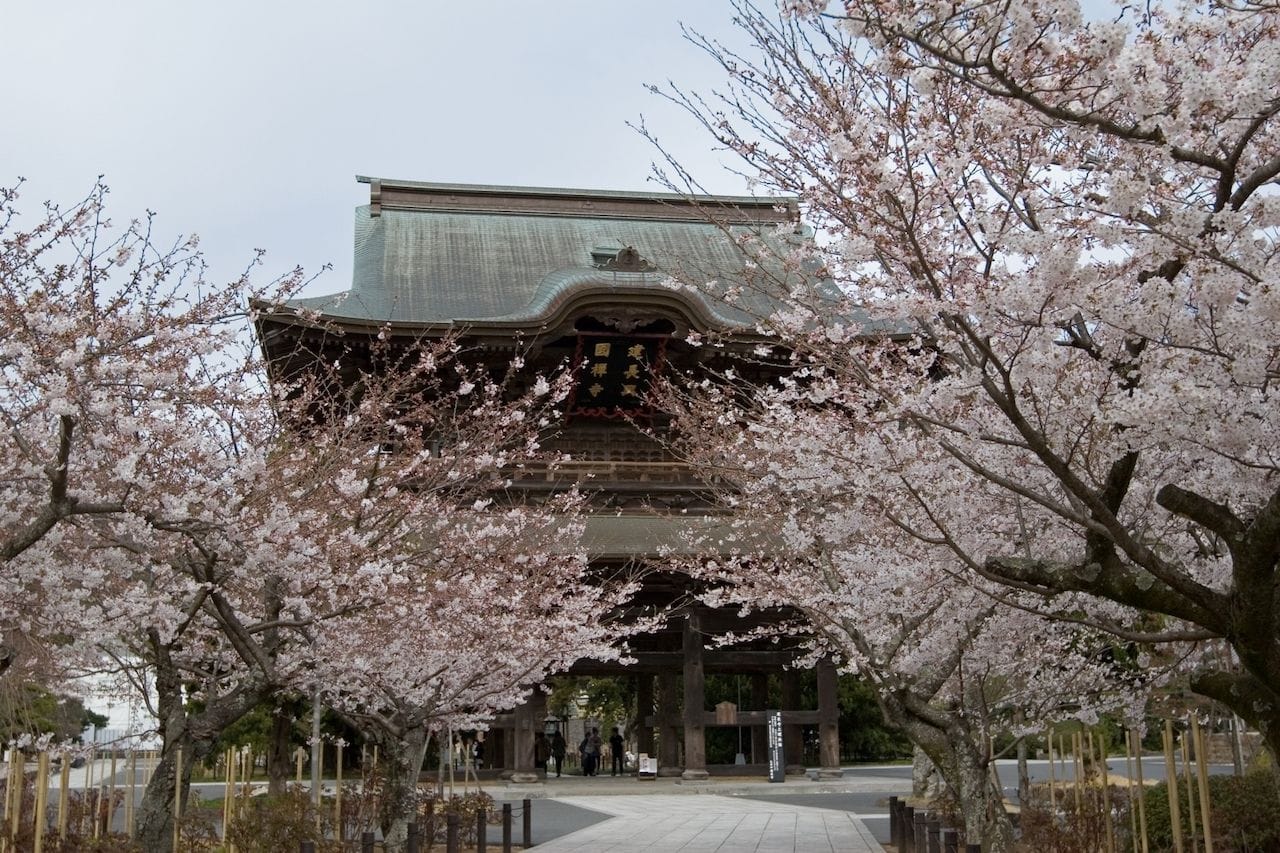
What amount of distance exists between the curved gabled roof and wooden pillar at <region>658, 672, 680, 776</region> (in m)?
7.31

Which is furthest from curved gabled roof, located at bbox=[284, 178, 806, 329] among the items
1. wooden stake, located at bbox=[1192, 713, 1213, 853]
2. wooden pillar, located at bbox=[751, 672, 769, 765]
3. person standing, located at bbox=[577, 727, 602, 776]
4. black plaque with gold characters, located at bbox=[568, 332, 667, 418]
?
person standing, located at bbox=[577, 727, 602, 776]

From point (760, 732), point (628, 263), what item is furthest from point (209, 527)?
point (760, 732)

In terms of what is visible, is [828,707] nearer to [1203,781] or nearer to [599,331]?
[599,331]

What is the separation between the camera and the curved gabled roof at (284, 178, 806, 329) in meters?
18.1

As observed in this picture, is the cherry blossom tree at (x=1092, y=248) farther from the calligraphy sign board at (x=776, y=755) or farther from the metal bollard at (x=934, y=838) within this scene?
the calligraphy sign board at (x=776, y=755)

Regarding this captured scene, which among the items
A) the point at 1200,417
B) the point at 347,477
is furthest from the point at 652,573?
the point at 1200,417

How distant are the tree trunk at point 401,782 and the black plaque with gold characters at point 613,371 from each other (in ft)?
24.2

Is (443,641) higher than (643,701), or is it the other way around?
(443,641)

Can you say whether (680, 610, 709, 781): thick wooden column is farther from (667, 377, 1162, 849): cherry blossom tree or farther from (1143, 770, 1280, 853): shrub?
(1143, 770, 1280, 853): shrub

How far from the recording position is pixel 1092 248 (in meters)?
5.58

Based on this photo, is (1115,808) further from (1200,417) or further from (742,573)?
(1200,417)

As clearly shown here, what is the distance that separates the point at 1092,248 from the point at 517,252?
64.0ft

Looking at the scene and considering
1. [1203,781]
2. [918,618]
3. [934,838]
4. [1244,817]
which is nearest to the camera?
[1203,781]

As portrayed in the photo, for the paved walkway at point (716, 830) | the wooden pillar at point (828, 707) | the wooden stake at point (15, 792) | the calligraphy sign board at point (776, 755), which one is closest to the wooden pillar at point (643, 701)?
the calligraphy sign board at point (776, 755)
